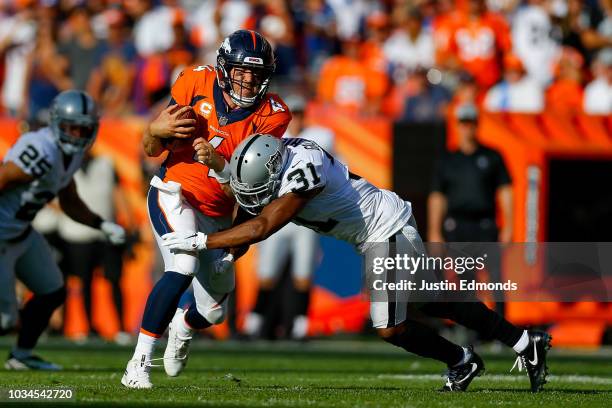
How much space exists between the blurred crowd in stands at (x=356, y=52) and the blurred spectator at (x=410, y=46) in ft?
0.06

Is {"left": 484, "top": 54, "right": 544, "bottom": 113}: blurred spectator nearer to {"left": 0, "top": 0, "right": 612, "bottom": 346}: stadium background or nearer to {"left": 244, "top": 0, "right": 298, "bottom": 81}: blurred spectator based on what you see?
{"left": 0, "top": 0, "right": 612, "bottom": 346}: stadium background

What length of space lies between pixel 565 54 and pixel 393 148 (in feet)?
8.50

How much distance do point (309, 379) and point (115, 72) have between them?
301 inches

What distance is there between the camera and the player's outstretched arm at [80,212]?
816 cm

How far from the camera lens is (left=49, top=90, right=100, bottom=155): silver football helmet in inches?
328

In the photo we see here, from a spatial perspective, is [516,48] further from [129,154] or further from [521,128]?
[129,154]

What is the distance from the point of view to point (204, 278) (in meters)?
7.22

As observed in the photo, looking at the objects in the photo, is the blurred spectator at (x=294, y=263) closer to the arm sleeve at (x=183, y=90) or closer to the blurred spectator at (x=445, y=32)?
the blurred spectator at (x=445, y=32)

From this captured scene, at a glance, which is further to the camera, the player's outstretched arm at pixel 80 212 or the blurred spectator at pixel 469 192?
the blurred spectator at pixel 469 192

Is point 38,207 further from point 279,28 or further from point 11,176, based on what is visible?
point 279,28

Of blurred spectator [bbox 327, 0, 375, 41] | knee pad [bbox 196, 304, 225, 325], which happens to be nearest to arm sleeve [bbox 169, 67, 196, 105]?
knee pad [bbox 196, 304, 225, 325]

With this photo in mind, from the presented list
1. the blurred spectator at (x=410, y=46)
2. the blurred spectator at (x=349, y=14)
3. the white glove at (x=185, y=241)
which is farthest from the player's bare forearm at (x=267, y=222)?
the blurred spectator at (x=349, y=14)

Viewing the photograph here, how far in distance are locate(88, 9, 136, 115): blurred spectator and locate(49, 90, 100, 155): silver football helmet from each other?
523 cm

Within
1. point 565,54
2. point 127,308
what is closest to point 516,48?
point 565,54
